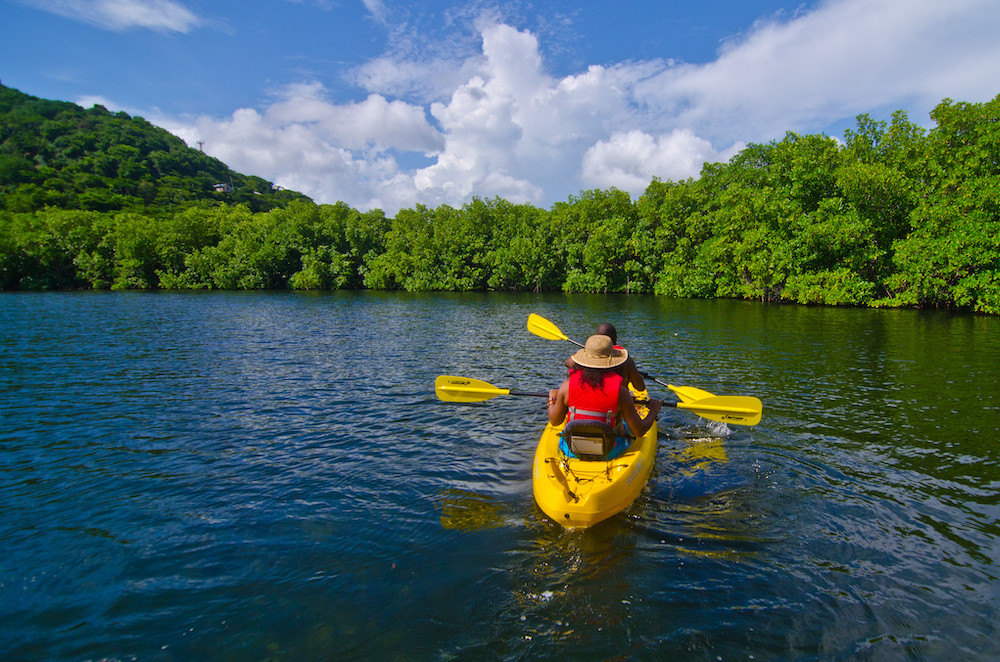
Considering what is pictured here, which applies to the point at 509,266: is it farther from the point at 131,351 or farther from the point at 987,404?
the point at 987,404

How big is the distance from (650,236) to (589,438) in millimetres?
47737

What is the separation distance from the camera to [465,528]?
229 inches

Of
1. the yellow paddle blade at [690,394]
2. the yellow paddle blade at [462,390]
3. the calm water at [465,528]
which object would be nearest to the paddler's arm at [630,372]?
the calm water at [465,528]

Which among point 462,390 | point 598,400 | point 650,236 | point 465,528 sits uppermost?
point 650,236

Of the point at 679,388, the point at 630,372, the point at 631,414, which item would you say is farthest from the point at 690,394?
the point at 631,414

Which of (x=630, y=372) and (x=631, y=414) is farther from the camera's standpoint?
(x=630, y=372)

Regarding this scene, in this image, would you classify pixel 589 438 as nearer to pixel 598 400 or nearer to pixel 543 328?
pixel 598 400

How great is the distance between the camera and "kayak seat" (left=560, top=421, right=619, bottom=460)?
5.79 metres

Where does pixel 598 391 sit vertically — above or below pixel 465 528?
above

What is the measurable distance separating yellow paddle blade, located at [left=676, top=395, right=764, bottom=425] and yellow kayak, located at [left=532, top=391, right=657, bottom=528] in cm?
187

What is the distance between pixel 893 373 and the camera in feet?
43.0

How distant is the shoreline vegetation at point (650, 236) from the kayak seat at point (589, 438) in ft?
106

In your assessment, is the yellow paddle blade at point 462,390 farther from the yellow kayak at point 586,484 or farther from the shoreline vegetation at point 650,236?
the shoreline vegetation at point 650,236

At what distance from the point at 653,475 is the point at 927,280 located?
104 feet
